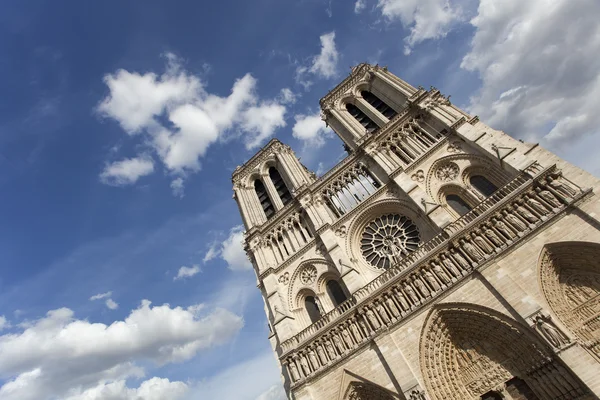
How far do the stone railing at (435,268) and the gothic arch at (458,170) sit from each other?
1.80 metres

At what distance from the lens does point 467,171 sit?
14883mm

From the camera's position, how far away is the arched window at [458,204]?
572 inches

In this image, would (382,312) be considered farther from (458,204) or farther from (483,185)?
(483,185)

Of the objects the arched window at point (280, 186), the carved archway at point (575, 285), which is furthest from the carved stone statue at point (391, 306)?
the arched window at point (280, 186)

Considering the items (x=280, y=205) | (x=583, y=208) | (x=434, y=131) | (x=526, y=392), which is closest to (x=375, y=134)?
(x=434, y=131)

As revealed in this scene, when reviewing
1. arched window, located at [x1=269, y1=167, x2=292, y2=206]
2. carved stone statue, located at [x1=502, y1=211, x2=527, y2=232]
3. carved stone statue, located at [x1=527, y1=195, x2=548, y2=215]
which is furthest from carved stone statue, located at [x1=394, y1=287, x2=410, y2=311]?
arched window, located at [x1=269, y1=167, x2=292, y2=206]

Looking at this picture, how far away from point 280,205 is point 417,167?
28.3 feet

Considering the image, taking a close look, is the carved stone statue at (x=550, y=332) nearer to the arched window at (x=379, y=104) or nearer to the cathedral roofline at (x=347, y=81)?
the arched window at (x=379, y=104)

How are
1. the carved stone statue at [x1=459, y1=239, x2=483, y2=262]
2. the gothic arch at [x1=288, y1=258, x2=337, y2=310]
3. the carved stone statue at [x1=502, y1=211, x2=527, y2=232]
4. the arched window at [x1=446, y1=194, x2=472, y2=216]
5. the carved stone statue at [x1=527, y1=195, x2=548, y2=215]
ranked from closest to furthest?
1. the carved stone statue at [x1=527, y1=195, x2=548, y2=215]
2. the carved stone statue at [x1=502, y1=211, x2=527, y2=232]
3. the carved stone statue at [x1=459, y1=239, x2=483, y2=262]
4. the arched window at [x1=446, y1=194, x2=472, y2=216]
5. the gothic arch at [x1=288, y1=258, x2=337, y2=310]

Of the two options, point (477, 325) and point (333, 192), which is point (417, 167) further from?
point (477, 325)

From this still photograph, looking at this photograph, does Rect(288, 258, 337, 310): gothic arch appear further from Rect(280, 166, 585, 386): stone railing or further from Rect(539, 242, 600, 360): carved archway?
Rect(539, 242, 600, 360): carved archway

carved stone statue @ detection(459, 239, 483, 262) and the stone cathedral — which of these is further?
carved stone statue @ detection(459, 239, 483, 262)

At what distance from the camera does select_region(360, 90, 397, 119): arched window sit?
68.1ft

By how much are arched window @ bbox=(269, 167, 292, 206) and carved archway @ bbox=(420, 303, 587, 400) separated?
12361 mm
